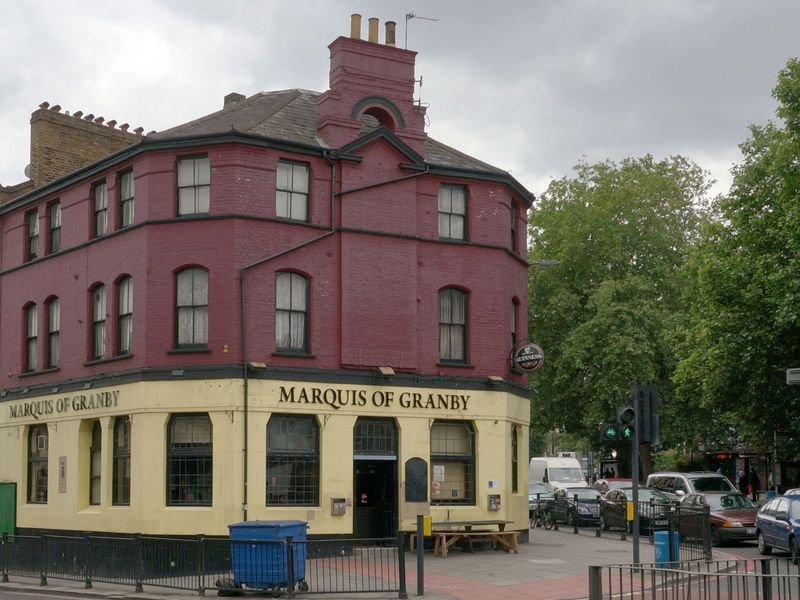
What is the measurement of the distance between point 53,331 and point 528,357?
13095mm

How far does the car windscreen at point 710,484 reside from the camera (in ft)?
122

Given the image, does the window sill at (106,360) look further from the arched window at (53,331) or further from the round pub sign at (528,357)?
the round pub sign at (528,357)

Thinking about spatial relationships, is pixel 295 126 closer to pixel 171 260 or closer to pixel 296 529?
pixel 171 260

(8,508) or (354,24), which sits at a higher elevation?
(354,24)

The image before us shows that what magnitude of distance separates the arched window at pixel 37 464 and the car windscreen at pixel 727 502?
18499mm

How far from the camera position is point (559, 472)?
5266cm

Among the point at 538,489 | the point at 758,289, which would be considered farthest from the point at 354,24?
the point at 538,489

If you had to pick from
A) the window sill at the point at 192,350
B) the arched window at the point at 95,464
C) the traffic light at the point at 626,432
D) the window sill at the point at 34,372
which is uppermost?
the window sill at the point at 192,350

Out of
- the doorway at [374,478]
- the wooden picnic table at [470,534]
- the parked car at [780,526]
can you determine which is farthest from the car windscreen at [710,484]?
the doorway at [374,478]

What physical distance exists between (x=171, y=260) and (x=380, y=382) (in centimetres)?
581

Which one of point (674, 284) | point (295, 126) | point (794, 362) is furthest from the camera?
point (674, 284)

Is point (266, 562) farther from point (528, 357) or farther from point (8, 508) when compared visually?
point (8, 508)

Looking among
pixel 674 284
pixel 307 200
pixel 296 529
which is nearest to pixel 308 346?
pixel 307 200

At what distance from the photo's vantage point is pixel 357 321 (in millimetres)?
27578
